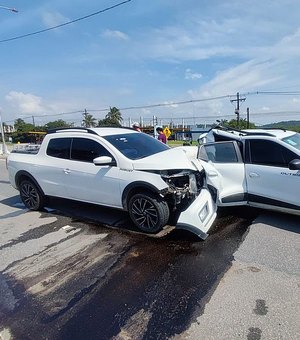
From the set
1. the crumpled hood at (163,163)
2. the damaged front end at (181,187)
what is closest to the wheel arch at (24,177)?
the crumpled hood at (163,163)

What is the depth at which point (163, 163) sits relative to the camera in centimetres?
471

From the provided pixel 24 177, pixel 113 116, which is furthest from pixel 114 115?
pixel 24 177

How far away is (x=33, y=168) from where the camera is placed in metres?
6.23

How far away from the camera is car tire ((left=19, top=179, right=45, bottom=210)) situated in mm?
6336

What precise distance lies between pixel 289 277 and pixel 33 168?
5141mm

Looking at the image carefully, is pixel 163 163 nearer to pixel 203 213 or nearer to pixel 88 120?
pixel 203 213

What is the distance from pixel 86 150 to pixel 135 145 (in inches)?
36.3

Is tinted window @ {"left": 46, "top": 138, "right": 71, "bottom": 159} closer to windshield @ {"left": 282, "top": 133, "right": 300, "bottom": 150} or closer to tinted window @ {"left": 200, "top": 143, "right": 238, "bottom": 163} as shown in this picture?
tinted window @ {"left": 200, "top": 143, "right": 238, "bottom": 163}

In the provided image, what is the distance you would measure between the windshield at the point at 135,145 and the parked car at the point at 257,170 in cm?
99

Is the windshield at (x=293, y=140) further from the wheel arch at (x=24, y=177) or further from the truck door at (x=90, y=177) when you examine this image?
the wheel arch at (x=24, y=177)

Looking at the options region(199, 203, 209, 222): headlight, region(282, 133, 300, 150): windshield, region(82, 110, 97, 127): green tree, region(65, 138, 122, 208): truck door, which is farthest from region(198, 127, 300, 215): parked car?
region(82, 110, 97, 127): green tree

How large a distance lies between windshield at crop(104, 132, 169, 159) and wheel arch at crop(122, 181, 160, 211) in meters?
0.56

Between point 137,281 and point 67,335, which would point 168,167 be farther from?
point 67,335

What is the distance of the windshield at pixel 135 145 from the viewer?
519cm
